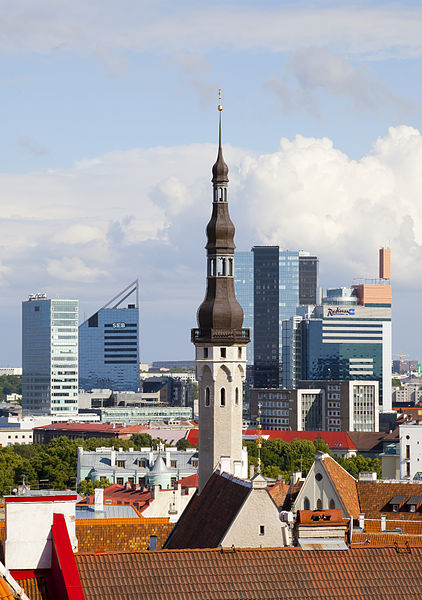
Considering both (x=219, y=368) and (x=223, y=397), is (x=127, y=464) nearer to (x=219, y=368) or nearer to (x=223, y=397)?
(x=223, y=397)

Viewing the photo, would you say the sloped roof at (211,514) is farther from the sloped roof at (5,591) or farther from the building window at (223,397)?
the sloped roof at (5,591)

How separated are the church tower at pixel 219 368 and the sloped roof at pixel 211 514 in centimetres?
1990

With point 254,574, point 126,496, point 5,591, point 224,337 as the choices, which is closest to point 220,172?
point 224,337

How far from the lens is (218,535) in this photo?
5462 centimetres

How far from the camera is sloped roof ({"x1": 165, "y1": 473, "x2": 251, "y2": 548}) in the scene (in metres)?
54.8

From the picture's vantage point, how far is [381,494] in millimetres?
85000

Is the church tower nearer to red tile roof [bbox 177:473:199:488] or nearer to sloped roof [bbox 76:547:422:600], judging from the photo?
red tile roof [bbox 177:473:199:488]

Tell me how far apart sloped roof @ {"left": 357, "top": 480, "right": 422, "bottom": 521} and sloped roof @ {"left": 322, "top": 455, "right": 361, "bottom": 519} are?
20.9 inches

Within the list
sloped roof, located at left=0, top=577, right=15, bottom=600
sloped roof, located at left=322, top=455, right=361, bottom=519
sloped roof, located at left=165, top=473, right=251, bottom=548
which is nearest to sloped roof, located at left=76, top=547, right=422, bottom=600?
sloped roof, located at left=0, top=577, right=15, bottom=600

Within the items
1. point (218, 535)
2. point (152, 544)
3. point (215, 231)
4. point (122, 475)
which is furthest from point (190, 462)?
point (218, 535)

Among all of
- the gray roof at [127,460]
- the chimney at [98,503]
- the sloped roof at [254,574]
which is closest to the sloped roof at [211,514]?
the sloped roof at [254,574]

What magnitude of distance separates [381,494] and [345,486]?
8.31 feet

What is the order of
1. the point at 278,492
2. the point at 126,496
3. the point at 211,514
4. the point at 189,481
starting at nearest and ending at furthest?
the point at 211,514 → the point at 278,492 → the point at 126,496 → the point at 189,481

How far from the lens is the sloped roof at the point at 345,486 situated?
81.0 meters
